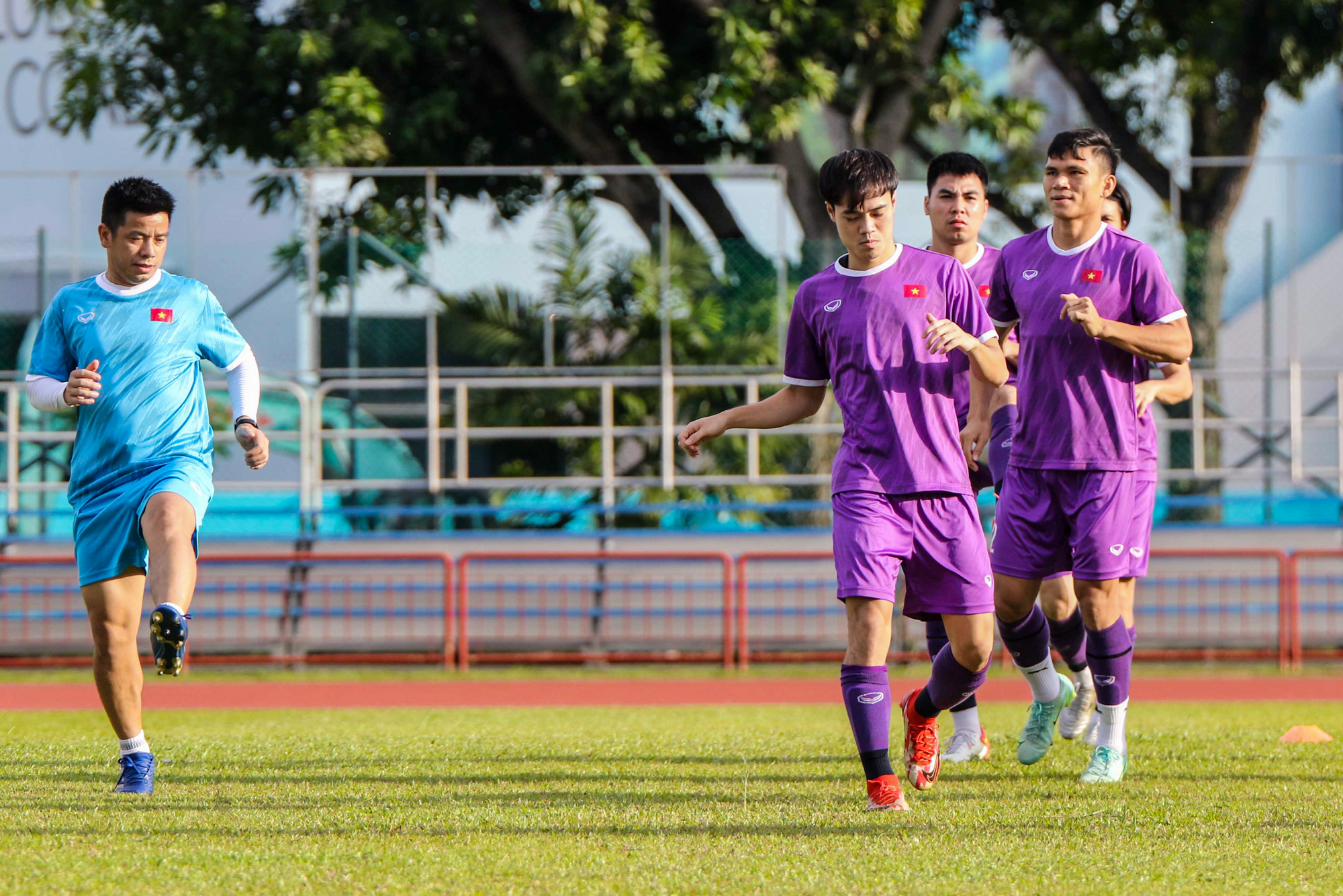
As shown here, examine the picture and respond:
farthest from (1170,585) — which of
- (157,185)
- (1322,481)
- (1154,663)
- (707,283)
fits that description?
(157,185)

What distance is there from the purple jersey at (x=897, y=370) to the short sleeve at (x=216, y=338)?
2.29m

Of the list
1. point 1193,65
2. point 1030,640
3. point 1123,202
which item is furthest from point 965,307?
point 1193,65

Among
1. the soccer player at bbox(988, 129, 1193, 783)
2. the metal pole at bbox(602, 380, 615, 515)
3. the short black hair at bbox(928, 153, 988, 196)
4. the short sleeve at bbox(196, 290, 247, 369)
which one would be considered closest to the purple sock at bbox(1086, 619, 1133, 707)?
the soccer player at bbox(988, 129, 1193, 783)

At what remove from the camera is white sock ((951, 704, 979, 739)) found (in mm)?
6516

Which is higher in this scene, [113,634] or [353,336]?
[353,336]

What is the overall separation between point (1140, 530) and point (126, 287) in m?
3.95

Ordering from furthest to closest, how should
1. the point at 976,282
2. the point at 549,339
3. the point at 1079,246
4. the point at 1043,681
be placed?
the point at 549,339 < the point at 976,282 < the point at 1043,681 < the point at 1079,246

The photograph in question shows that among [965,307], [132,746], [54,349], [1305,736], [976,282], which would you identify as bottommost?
[1305,736]

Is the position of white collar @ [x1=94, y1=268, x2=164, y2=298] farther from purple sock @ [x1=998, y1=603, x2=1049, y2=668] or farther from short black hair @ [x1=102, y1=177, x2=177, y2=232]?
purple sock @ [x1=998, y1=603, x2=1049, y2=668]

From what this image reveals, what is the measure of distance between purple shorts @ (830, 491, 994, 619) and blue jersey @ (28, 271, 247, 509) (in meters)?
2.39

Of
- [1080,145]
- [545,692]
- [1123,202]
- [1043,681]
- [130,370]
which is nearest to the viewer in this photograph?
[130,370]

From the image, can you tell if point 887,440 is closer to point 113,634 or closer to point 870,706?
point 870,706

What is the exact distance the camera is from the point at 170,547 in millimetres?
5473

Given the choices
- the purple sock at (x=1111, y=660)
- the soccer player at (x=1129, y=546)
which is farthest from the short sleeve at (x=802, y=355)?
the purple sock at (x=1111, y=660)
